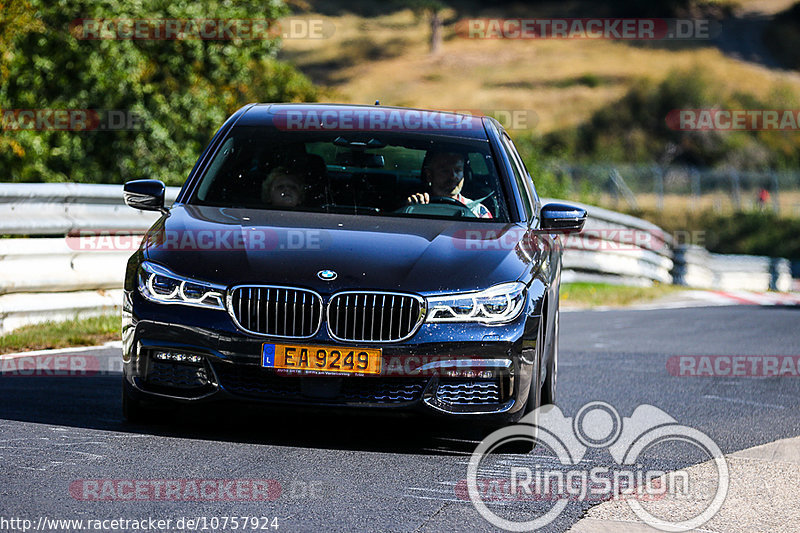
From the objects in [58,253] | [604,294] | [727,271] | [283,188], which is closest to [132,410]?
[283,188]

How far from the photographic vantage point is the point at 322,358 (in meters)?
6.12

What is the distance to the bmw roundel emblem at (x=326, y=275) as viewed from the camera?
6.21m

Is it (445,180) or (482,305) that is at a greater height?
(445,180)

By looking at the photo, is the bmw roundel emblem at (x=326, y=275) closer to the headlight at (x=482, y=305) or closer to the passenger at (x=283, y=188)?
the headlight at (x=482, y=305)

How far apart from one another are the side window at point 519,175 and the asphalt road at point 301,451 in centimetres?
123

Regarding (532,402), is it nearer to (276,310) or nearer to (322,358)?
(322,358)

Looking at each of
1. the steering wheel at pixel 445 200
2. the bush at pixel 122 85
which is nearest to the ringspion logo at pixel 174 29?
the bush at pixel 122 85

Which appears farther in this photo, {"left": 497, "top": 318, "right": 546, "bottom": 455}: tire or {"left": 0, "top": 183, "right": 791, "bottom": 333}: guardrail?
{"left": 0, "top": 183, "right": 791, "bottom": 333}: guardrail

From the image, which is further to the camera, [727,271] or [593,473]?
[727,271]

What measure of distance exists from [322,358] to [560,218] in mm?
1923

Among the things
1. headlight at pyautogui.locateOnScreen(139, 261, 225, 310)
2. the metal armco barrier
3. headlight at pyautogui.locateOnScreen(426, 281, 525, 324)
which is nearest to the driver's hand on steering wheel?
headlight at pyautogui.locateOnScreen(426, 281, 525, 324)

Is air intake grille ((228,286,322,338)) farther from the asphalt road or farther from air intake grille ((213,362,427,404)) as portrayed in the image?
the asphalt road

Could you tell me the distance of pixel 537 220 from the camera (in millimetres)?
7688

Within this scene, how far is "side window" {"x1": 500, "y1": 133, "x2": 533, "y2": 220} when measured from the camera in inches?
301
